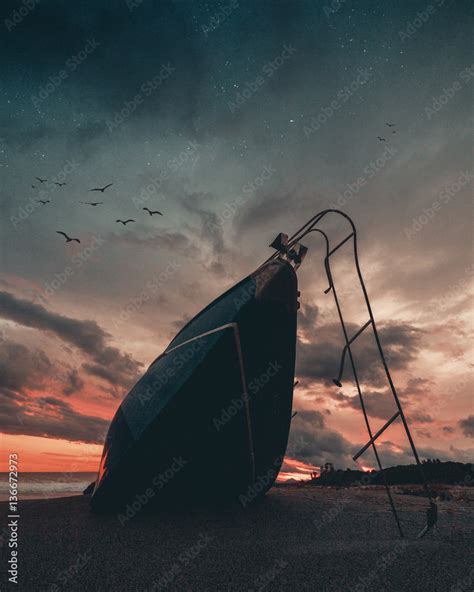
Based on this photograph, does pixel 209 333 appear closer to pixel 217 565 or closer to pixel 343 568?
pixel 217 565

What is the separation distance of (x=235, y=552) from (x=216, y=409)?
208cm

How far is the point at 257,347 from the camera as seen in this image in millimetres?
6918

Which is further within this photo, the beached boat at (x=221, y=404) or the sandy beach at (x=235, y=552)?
the beached boat at (x=221, y=404)

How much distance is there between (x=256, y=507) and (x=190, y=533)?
2.50 meters

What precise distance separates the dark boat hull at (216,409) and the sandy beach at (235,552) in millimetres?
666

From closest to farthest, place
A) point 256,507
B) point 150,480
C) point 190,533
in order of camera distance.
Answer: point 190,533 < point 150,480 < point 256,507

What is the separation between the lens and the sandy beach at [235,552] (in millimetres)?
4465

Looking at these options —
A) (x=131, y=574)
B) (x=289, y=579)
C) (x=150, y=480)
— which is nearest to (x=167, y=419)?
(x=150, y=480)

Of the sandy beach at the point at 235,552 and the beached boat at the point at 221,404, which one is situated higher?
the beached boat at the point at 221,404

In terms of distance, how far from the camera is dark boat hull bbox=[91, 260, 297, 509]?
6492mm

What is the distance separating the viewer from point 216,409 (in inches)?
259

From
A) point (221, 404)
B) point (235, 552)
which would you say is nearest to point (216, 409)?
point (221, 404)

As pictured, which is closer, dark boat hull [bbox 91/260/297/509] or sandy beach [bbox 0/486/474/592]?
sandy beach [bbox 0/486/474/592]

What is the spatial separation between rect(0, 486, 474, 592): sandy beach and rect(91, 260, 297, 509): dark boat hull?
666mm
